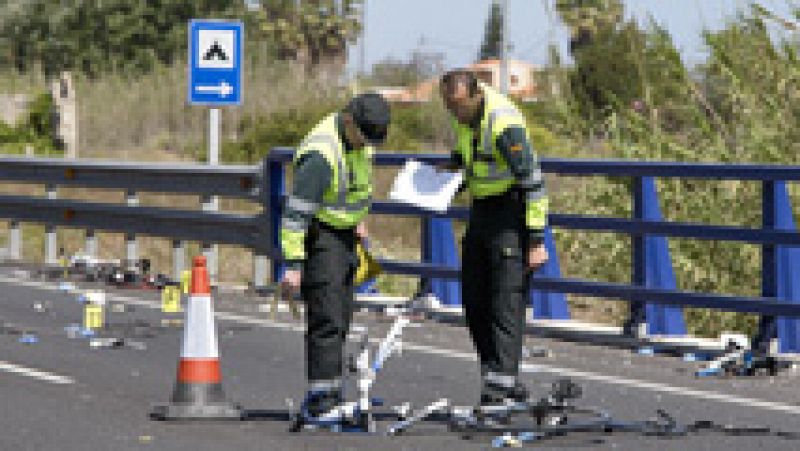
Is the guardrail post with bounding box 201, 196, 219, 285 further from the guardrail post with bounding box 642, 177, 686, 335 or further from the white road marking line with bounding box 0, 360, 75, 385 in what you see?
the white road marking line with bounding box 0, 360, 75, 385

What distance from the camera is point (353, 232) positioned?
967cm

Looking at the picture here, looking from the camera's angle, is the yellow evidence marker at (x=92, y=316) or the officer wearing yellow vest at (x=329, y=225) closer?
the officer wearing yellow vest at (x=329, y=225)

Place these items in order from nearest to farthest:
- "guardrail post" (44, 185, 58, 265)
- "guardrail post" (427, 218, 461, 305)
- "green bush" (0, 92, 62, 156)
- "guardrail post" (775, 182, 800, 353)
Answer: "guardrail post" (775, 182, 800, 353) → "guardrail post" (427, 218, 461, 305) → "guardrail post" (44, 185, 58, 265) → "green bush" (0, 92, 62, 156)

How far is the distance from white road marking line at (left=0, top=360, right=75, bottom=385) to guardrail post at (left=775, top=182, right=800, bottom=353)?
434 centimetres

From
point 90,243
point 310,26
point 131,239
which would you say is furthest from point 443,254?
point 310,26

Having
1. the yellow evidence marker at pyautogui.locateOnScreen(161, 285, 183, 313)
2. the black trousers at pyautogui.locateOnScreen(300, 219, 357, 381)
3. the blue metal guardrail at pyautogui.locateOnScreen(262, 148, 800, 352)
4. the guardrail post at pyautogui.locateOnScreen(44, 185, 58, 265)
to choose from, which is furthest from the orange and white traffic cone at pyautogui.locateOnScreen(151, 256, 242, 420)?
the guardrail post at pyautogui.locateOnScreen(44, 185, 58, 265)

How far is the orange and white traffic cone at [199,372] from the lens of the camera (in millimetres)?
9875

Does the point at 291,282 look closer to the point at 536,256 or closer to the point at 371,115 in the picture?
the point at 371,115

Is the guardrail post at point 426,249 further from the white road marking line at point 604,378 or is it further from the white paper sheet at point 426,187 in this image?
the white paper sheet at point 426,187

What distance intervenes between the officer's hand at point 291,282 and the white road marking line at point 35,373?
231cm

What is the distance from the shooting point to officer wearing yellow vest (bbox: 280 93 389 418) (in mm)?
9312

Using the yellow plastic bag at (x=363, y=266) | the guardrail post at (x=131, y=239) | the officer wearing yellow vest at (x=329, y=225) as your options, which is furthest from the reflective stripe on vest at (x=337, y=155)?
the guardrail post at (x=131, y=239)

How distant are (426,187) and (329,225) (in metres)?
0.95

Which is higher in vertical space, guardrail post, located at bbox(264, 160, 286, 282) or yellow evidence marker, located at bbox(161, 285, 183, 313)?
guardrail post, located at bbox(264, 160, 286, 282)
